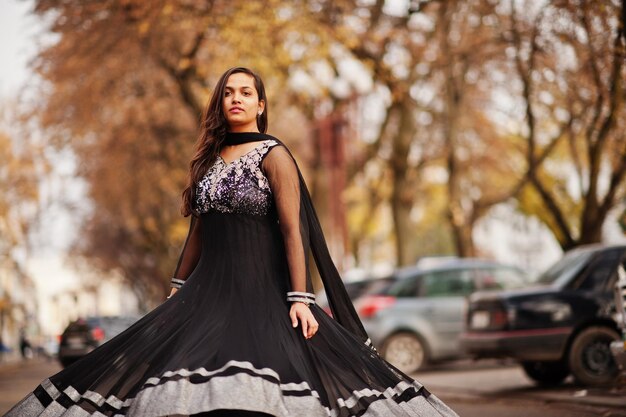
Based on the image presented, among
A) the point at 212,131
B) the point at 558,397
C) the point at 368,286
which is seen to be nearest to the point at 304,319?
the point at 212,131

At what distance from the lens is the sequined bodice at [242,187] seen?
536 centimetres

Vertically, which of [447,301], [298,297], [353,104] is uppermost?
[353,104]

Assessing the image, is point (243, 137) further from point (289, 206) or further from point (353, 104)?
point (353, 104)

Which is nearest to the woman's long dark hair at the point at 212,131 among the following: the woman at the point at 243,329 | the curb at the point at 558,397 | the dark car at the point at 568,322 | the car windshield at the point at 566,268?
the woman at the point at 243,329

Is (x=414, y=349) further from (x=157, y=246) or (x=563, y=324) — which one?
(x=157, y=246)

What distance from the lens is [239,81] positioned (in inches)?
217

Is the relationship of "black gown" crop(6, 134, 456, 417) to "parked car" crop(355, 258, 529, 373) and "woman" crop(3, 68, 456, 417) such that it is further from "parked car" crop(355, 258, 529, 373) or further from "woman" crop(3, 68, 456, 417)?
"parked car" crop(355, 258, 529, 373)

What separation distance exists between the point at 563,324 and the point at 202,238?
809 cm

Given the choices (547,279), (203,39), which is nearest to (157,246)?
(203,39)

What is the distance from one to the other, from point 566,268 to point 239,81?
349 inches

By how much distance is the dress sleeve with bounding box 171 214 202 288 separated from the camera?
573 centimetres

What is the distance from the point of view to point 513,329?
13.0m

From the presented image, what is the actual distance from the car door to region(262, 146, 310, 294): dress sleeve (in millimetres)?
13164

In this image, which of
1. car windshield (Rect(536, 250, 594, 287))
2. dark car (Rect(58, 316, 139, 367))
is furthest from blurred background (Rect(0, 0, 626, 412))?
dark car (Rect(58, 316, 139, 367))
